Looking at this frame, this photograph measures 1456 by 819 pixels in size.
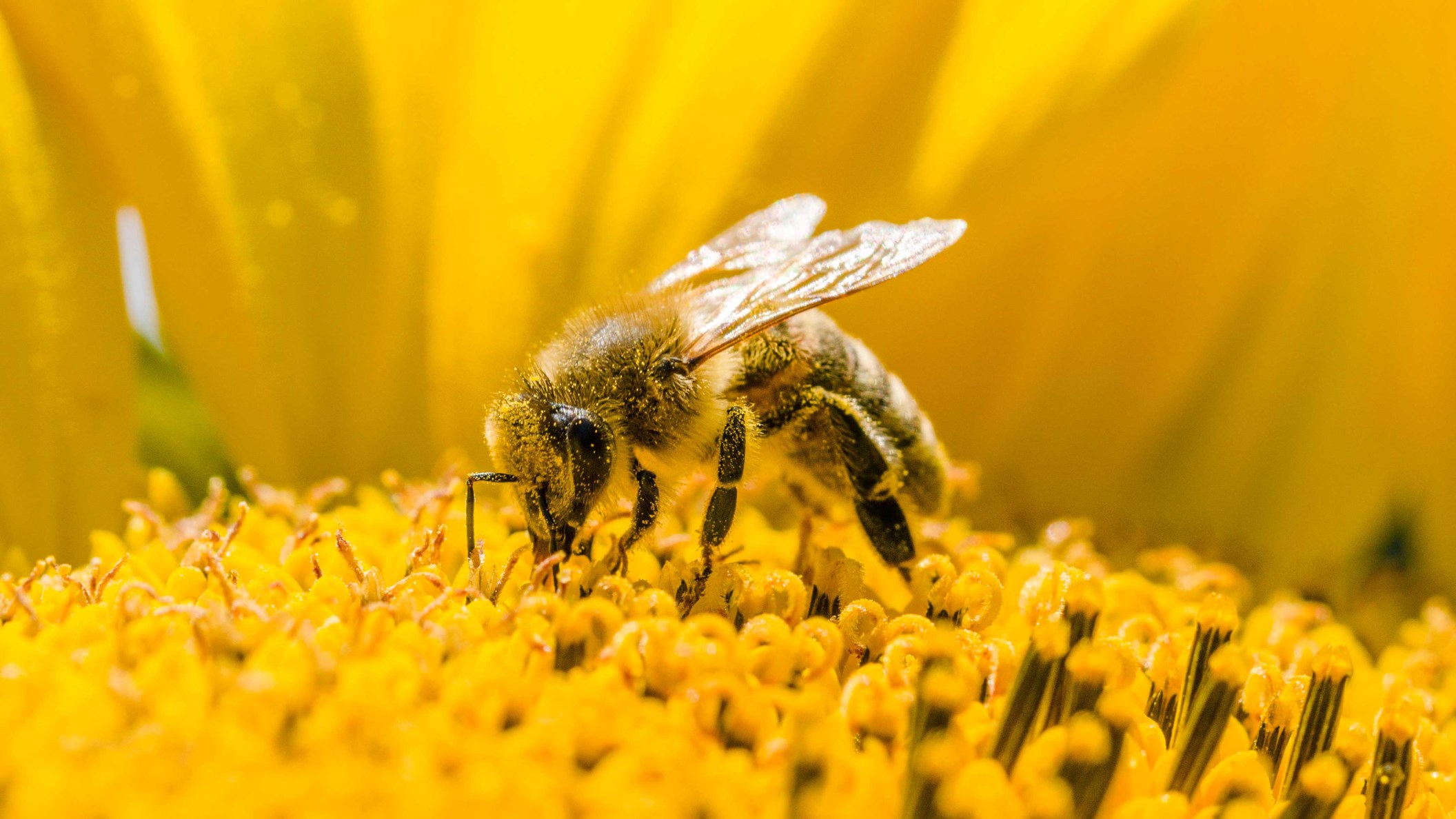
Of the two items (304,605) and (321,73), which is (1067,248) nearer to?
(321,73)

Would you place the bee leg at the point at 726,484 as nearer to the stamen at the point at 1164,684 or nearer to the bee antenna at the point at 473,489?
the bee antenna at the point at 473,489

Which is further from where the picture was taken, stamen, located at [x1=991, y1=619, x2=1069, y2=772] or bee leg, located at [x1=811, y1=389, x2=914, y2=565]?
bee leg, located at [x1=811, y1=389, x2=914, y2=565]

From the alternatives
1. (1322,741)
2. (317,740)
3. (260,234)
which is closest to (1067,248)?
(1322,741)

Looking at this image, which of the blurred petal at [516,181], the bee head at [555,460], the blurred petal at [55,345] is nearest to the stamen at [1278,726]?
the bee head at [555,460]

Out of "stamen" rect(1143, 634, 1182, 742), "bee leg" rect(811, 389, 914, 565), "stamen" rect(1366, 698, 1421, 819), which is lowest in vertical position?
"stamen" rect(1366, 698, 1421, 819)

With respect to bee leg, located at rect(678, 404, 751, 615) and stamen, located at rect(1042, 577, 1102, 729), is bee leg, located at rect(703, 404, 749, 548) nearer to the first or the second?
bee leg, located at rect(678, 404, 751, 615)

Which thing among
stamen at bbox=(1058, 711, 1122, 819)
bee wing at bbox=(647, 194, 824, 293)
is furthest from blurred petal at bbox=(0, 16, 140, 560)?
stamen at bbox=(1058, 711, 1122, 819)
